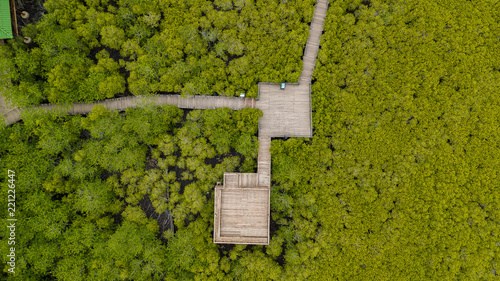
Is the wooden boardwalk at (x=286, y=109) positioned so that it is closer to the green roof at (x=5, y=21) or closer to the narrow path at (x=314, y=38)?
the narrow path at (x=314, y=38)

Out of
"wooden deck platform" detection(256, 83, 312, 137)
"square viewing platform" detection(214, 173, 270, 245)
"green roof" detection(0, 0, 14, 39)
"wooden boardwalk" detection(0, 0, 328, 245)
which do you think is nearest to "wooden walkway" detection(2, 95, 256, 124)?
"wooden boardwalk" detection(0, 0, 328, 245)

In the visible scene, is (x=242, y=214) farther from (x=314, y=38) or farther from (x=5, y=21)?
(x=5, y=21)

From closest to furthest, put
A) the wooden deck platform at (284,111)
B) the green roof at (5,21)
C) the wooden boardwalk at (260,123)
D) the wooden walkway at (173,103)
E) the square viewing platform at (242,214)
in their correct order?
the green roof at (5,21)
the square viewing platform at (242,214)
the wooden boardwalk at (260,123)
the wooden walkway at (173,103)
the wooden deck platform at (284,111)

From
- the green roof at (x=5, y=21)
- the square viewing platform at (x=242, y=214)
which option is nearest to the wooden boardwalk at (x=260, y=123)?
the square viewing platform at (x=242, y=214)

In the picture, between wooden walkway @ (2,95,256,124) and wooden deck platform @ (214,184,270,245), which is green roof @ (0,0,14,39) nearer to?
wooden walkway @ (2,95,256,124)

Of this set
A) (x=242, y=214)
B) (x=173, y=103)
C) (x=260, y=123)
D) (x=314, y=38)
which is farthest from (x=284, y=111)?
(x=173, y=103)

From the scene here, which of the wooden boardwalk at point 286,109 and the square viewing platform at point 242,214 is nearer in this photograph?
the square viewing platform at point 242,214

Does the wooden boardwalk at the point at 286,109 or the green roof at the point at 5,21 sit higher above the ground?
the green roof at the point at 5,21
